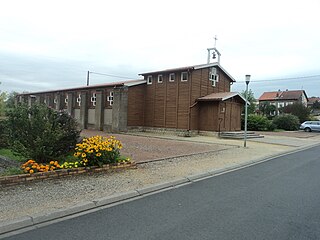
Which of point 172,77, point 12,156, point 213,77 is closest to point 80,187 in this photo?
point 12,156

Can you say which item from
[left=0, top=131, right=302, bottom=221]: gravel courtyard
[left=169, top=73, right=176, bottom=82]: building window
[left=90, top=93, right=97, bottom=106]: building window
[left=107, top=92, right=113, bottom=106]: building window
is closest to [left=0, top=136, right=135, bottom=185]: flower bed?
[left=0, top=131, right=302, bottom=221]: gravel courtyard

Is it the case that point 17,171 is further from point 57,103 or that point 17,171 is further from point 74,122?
point 57,103

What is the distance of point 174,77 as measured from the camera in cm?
2767

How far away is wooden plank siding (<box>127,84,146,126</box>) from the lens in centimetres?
2889

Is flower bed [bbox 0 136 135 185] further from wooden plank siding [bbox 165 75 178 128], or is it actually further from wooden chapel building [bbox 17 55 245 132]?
wooden plank siding [bbox 165 75 178 128]

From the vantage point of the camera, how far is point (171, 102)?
2781cm

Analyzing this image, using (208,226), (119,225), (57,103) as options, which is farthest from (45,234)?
(57,103)

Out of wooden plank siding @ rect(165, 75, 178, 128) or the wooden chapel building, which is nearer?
the wooden chapel building

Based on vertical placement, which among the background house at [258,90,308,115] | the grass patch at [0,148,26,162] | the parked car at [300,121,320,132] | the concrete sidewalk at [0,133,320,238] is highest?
the background house at [258,90,308,115]

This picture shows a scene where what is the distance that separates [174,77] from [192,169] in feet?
61.9

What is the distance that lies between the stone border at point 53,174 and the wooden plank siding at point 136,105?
64.9 feet

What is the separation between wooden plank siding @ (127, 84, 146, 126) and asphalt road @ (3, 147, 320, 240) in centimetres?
2164

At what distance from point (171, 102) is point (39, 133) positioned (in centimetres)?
1939

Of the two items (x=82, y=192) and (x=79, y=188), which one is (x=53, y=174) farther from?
(x=82, y=192)
